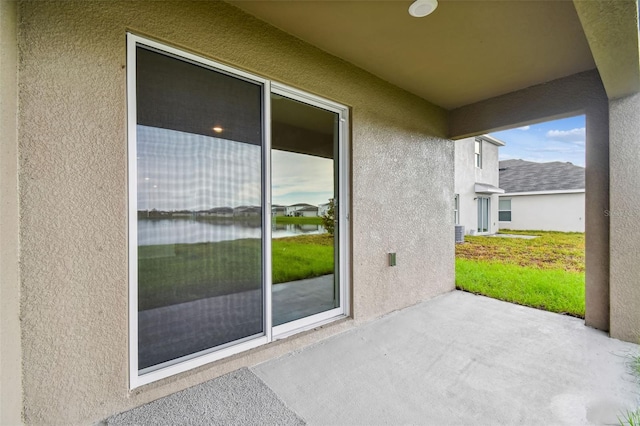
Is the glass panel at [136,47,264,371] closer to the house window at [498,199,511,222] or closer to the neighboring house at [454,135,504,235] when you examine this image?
the neighboring house at [454,135,504,235]

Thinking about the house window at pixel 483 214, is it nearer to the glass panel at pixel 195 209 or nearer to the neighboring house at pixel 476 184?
the neighboring house at pixel 476 184

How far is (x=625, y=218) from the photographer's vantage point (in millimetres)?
3094

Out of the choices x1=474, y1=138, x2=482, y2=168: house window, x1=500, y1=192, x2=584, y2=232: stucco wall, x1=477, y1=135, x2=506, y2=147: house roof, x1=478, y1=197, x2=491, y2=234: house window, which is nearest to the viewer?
x1=474, y1=138, x2=482, y2=168: house window

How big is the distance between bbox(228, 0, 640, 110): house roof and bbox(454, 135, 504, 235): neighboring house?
8.83 m

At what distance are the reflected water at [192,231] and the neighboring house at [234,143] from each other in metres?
0.03

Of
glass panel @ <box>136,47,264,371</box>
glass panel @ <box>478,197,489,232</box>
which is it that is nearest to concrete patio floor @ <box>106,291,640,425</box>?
glass panel @ <box>136,47,264,371</box>

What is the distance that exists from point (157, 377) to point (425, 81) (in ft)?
14.2

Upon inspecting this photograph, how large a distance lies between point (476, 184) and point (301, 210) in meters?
13.2

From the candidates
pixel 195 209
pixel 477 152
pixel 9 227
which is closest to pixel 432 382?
pixel 195 209

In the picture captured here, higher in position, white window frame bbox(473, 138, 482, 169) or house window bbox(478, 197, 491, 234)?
white window frame bbox(473, 138, 482, 169)

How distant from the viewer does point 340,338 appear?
3.09 metres

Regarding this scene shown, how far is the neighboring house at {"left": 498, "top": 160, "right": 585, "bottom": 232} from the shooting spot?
15430 mm

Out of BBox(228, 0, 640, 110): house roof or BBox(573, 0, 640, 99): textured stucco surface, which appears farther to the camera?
BBox(228, 0, 640, 110): house roof

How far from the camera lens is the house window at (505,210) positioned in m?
17.5
